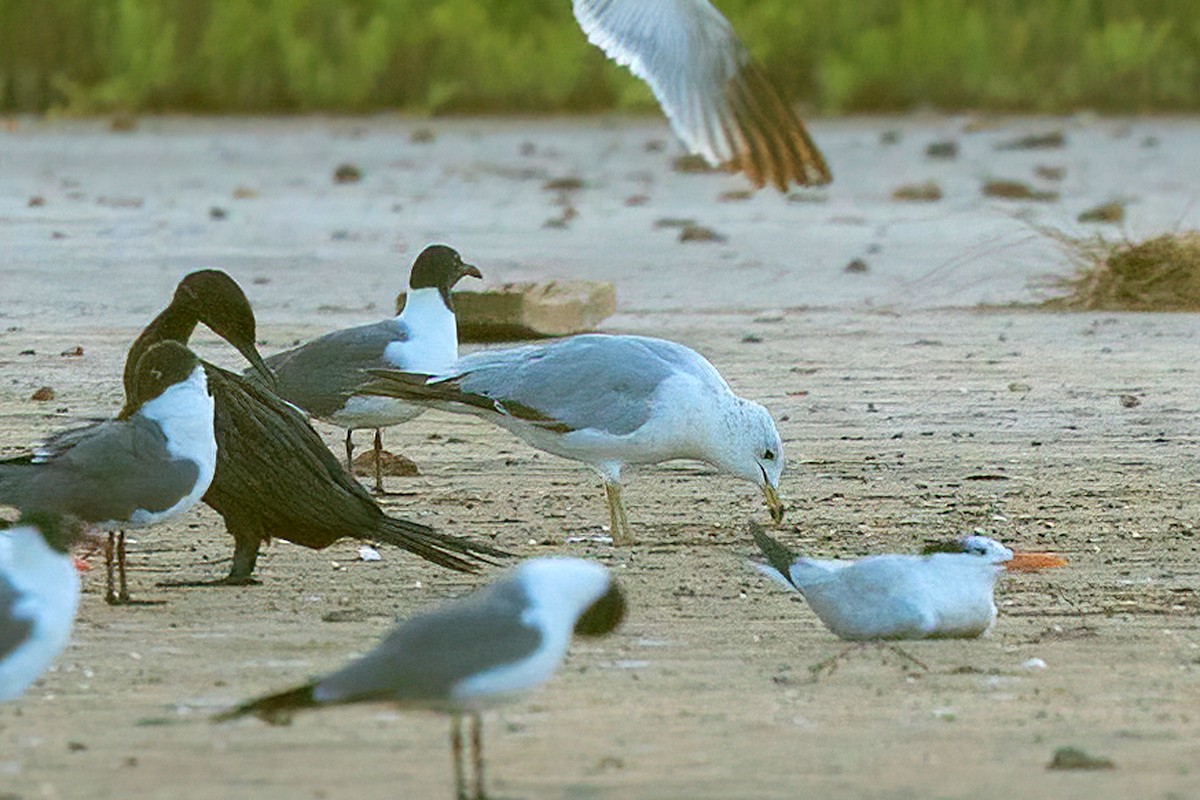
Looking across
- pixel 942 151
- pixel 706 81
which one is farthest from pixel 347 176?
pixel 706 81

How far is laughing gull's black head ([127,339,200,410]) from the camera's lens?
612 centimetres

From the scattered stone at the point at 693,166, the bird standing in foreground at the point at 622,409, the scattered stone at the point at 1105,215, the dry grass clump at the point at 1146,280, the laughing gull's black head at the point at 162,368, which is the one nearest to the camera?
the laughing gull's black head at the point at 162,368

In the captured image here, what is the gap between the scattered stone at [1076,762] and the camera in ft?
15.1

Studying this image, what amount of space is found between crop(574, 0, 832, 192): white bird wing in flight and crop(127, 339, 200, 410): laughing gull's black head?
8.31ft

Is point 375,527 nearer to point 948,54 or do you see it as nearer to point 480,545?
point 480,545

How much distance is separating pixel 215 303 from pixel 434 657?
274 cm

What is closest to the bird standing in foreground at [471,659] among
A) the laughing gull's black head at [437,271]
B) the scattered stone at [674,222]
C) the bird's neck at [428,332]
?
the bird's neck at [428,332]

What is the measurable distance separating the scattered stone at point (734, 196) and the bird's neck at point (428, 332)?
891 centimetres

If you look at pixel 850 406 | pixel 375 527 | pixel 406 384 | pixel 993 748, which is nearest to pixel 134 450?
pixel 375 527

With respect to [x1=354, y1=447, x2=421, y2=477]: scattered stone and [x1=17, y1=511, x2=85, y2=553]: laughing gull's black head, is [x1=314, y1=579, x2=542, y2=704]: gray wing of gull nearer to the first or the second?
[x1=17, y1=511, x2=85, y2=553]: laughing gull's black head

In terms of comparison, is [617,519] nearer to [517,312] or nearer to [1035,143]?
[517,312]

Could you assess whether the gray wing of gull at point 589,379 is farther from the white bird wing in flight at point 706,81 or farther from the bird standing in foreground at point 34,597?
the bird standing in foreground at point 34,597

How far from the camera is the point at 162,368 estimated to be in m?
6.12

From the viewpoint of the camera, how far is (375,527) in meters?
6.50
